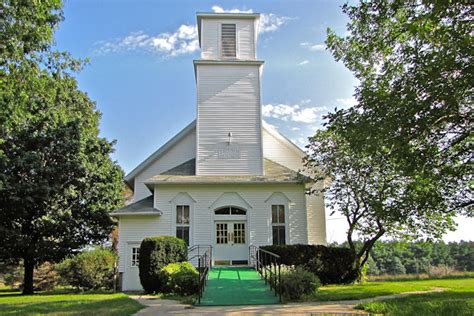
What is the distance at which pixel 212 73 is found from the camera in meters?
22.4

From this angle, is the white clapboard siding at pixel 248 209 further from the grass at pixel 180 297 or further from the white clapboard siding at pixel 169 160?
the grass at pixel 180 297

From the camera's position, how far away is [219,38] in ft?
75.5

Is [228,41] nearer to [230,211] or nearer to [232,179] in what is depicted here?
[232,179]

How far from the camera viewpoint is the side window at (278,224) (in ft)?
66.3

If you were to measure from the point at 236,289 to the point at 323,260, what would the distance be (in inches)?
214

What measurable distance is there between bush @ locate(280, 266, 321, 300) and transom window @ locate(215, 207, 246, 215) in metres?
7.63

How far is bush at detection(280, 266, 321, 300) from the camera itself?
40.3 ft

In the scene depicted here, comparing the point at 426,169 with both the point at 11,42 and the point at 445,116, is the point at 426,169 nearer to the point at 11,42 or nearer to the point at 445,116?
the point at 445,116

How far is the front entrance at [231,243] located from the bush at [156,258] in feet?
9.76

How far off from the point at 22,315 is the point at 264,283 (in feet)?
24.6

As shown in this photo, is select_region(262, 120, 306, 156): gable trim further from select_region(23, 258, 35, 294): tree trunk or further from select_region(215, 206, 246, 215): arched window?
select_region(23, 258, 35, 294): tree trunk

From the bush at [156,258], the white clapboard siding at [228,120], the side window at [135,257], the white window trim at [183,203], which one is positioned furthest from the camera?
the white clapboard siding at [228,120]

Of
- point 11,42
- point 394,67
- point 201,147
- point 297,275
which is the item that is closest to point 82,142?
point 201,147

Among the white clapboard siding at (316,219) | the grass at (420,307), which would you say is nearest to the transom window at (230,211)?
the white clapboard siding at (316,219)
